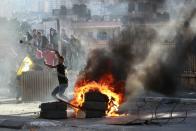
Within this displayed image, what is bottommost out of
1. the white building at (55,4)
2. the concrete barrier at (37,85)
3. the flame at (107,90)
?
the concrete barrier at (37,85)

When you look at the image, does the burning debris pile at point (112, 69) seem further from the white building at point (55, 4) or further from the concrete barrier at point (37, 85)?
the white building at point (55, 4)

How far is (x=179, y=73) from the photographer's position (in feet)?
54.7

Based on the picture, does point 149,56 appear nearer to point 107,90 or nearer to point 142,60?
point 142,60

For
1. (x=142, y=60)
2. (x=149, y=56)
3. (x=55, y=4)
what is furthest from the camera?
(x=55, y=4)

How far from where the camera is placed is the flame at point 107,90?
12492 mm

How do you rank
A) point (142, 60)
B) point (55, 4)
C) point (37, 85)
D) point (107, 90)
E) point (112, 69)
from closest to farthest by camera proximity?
1. point (107, 90)
2. point (112, 69)
3. point (142, 60)
4. point (37, 85)
5. point (55, 4)

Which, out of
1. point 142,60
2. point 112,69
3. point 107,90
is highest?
point 142,60

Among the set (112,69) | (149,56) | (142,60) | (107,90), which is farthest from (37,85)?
(107,90)

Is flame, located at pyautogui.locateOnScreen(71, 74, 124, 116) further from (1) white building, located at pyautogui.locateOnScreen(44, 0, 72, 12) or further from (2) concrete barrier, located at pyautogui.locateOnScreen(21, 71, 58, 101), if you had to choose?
(1) white building, located at pyautogui.locateOnScreen(44, 0, 72, 12)

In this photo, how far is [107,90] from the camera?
12930mm

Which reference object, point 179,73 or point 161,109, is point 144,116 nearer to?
point 161,109

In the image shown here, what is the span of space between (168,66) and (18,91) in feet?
17.2

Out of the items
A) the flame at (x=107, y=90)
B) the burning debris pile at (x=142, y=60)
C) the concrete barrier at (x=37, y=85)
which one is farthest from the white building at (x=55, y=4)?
the flame at (x=107, y=90)

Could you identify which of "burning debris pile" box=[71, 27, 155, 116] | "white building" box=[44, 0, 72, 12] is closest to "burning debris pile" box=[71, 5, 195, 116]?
"burning debris pile" box=[71, 27, 155, 116]
